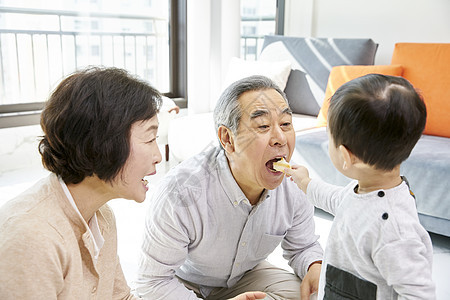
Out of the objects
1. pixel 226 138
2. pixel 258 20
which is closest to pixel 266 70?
pixel 258 20

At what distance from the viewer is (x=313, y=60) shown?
3584mm

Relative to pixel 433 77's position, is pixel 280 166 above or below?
below

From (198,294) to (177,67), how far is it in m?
3.57

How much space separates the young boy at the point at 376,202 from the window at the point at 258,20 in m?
3.68

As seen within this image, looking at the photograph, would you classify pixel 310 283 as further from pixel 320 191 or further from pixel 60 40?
pixel 60 40

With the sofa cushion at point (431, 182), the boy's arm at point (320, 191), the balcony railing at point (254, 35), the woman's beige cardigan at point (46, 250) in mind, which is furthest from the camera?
the balcony railing at point (254, 35)

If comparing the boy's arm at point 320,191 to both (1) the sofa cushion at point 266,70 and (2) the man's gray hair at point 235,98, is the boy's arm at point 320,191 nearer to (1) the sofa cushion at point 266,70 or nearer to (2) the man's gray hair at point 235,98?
(2) the man's gray hair at point 235,98

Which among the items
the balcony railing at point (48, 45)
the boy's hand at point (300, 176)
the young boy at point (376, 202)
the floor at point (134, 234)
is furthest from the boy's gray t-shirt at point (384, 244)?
the balcony railing at point (48, 45)

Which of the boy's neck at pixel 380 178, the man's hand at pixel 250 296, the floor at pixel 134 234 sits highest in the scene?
the boy's neck at pixel 380 178

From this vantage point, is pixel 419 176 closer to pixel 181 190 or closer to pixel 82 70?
pixel 181 190

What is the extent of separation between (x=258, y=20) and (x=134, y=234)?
306 cm

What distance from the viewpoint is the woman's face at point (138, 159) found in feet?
→ 3.44

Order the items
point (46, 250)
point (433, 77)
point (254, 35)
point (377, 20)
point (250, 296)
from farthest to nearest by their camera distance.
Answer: point (254, 35) < point (377, 20) < point (433, 77) < point (250, 296) < point (46, 250)

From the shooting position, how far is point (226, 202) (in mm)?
1401
